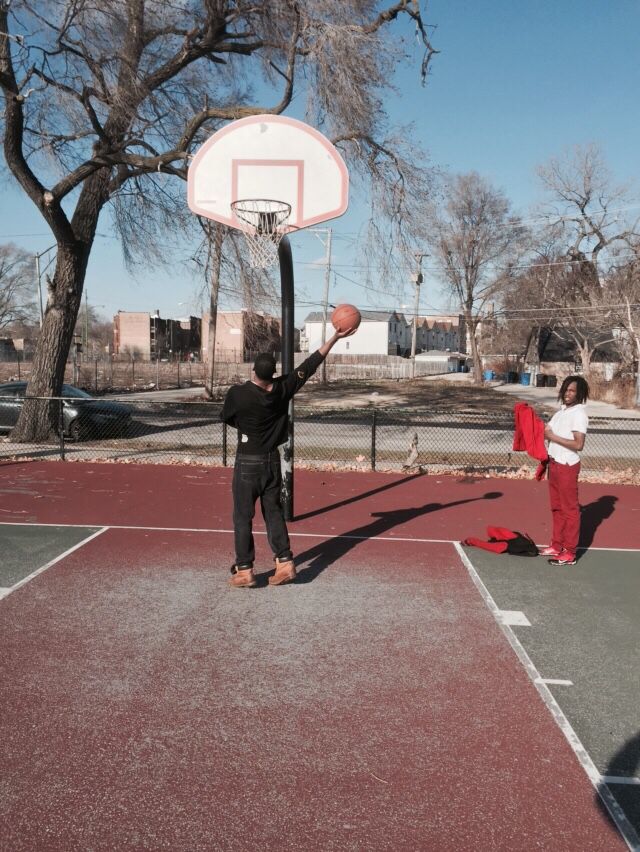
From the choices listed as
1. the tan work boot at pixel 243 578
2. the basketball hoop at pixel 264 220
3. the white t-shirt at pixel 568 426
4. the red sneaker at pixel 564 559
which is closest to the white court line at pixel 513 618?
the red sneaker at pixel 564 559

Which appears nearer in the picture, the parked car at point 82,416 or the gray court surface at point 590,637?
the gray court surface at point 590,637

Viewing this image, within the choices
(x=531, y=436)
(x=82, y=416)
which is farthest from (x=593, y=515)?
(x=82, y=416)

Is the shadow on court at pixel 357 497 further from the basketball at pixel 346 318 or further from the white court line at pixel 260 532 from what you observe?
the basketball at pixel 346 318

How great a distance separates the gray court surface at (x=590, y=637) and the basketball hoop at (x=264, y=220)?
4633 millimetres

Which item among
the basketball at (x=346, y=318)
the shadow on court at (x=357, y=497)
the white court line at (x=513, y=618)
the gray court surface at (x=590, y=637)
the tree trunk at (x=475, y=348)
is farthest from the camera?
the tree trunk at (x=475, y=348)

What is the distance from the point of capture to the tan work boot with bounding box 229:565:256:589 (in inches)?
239

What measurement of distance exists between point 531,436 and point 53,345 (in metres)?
12.1

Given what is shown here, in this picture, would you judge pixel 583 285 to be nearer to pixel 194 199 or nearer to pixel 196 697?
pixel 194 199

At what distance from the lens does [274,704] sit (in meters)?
4.10

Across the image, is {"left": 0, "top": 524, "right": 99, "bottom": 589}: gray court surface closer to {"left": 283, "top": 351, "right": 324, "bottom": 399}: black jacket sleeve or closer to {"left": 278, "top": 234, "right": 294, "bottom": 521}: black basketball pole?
{"left": 278, "top": 234, "right": 294, "bottom": 521}: black basketball pole

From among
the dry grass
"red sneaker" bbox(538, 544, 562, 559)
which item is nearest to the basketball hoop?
"red sneaker" bbox(538, 544, 562, 559)

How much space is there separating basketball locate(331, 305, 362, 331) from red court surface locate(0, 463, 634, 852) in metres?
2.48

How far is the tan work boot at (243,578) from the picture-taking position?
6066 mm

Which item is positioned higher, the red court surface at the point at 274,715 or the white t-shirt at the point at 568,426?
the white t-shirt at the point at 568,426
